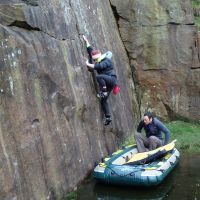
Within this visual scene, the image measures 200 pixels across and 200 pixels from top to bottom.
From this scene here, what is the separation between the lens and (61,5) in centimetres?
1077

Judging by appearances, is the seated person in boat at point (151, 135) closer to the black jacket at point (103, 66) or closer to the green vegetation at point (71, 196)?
the black jacket at point (103, 66)

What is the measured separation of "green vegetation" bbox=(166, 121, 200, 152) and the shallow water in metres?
2.12

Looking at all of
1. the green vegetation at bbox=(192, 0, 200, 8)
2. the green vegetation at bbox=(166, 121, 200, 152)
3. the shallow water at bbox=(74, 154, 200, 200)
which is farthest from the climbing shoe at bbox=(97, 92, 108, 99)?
the green vegetation at bbox=(192, 0, 200, 8)

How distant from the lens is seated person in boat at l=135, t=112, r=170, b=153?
36.9 ft

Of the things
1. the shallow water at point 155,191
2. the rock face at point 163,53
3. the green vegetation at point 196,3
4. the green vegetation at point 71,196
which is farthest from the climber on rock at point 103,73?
the green vegetation at point 196,3

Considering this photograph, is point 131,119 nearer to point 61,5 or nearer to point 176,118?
point 176,118

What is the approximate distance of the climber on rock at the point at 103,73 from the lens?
11.2 m

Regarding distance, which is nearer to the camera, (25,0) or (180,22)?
(25,0)

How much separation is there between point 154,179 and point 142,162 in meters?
0.98

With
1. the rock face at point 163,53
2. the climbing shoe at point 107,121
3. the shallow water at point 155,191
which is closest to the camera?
the shallow water at point 155,191

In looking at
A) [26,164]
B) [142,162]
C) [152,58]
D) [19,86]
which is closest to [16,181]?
[26,164]

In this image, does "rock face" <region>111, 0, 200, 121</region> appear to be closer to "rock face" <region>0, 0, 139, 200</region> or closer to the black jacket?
"rock face" <region>0, 0, 139, 200</region>

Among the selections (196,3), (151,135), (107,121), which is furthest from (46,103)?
(196,3)

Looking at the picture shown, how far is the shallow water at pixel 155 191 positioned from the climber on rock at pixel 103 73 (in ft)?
7.05
